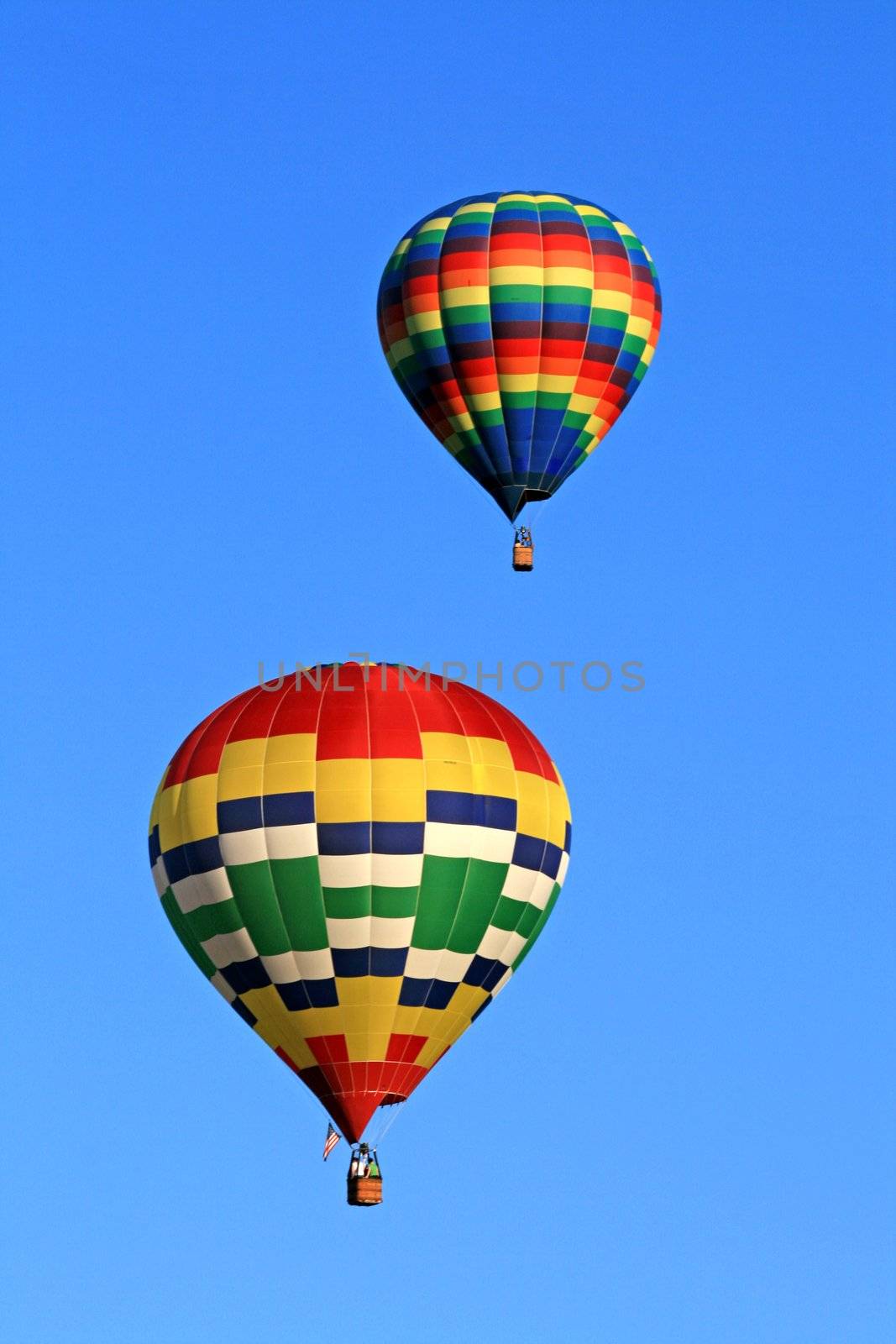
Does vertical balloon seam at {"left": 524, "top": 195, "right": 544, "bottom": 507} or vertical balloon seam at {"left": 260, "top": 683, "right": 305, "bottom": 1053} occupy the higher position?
vertical balloon seam at {"left": 524, "top": 195, "right": 544, "bottom": 507}

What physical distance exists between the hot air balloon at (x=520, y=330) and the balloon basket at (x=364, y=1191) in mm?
9395

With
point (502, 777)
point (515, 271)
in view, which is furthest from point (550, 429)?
point (502, 777)

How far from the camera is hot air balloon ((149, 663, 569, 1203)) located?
112 feet

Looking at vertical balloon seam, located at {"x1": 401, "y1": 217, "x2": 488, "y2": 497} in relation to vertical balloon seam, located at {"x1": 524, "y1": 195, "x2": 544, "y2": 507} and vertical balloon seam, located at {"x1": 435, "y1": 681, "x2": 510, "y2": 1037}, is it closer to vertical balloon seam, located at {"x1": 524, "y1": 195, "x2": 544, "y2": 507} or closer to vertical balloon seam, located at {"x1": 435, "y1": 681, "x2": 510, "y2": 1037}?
vertical balloon seam, located at {"x1": 524, "y1": 195, "x2": 544, "y2": 507}

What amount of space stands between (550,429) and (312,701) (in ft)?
21.9

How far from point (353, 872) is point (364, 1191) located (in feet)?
10.7

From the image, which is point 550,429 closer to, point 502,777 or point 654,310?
point 654,310

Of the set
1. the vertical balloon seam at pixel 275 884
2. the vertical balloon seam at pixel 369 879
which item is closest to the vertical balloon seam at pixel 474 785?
the vertical balloon seam at pixel 369 879

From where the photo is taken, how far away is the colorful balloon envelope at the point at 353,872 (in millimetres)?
34250

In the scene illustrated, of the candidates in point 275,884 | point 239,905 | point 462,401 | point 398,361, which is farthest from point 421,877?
point 398,361

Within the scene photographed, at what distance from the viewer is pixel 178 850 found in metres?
35.0

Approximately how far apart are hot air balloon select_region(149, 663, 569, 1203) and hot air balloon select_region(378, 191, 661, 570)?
5758mm

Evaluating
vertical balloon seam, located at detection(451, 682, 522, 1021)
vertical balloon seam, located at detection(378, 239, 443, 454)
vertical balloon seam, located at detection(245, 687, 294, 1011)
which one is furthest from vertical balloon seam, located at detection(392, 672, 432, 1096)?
vertical balloon seam, located at detection(378, 239, 443, 454)

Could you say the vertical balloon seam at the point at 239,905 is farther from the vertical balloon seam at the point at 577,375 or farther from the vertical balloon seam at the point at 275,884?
the vertical balloon seam at the point at 577,375
